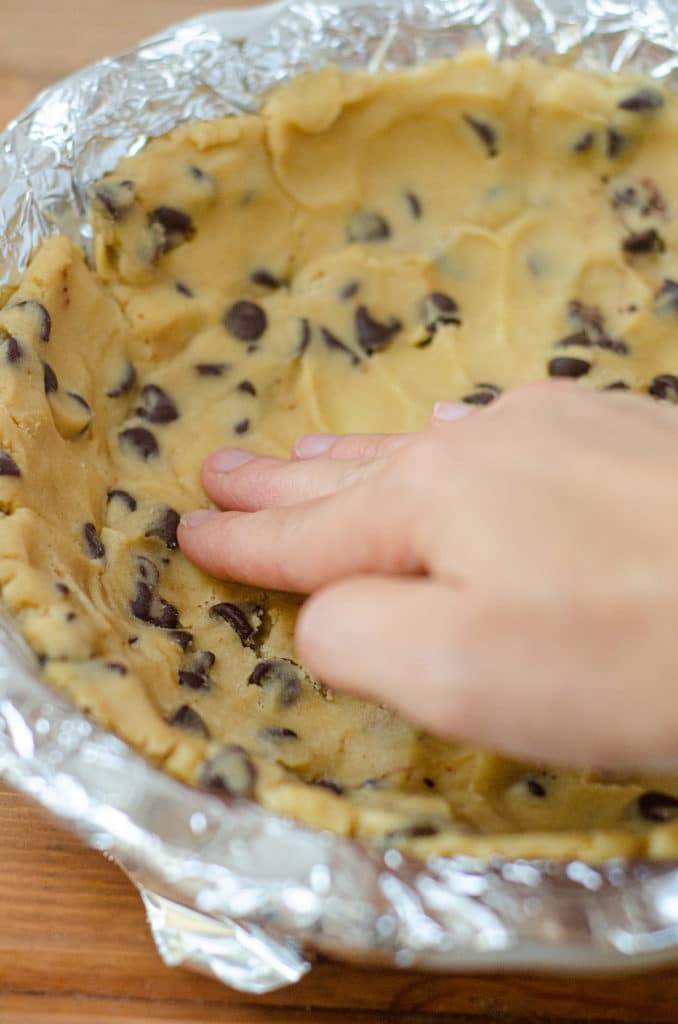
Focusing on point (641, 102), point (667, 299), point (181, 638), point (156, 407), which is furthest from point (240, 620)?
point (641, 102)

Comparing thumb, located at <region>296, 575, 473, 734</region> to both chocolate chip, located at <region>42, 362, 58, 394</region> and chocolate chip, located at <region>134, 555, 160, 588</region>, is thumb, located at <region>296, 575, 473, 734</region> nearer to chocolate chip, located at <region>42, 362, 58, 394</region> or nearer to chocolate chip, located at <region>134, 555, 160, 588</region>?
A: chocolate chip, located at <region>134, 555, 160, 588</region>

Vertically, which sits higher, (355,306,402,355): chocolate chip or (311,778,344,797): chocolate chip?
(355,306,402,355): chocolate chip

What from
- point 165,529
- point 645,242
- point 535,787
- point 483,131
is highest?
point 483,131

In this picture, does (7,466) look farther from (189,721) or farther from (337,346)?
(337,346)

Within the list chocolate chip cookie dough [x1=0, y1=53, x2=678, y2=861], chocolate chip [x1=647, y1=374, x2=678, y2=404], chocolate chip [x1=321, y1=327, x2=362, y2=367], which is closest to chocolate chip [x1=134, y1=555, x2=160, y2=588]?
chocolate chip cookie dough [x1=0, y1=53, x2=678, y2=861]

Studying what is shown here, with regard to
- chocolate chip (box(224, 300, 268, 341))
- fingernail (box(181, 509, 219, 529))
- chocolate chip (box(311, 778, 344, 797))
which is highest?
chocolate chip (box(224, 300, 268, 341))

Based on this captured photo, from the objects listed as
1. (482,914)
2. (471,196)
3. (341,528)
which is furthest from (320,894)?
(471,196)
